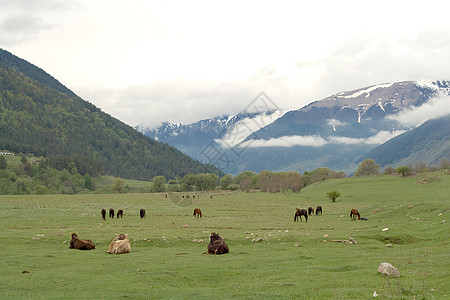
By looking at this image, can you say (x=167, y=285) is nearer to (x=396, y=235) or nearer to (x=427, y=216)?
(x=396, y=235)

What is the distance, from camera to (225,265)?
1891 centimetres

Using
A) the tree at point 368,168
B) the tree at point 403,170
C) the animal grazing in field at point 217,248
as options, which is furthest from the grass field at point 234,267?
the tree at point 368,168

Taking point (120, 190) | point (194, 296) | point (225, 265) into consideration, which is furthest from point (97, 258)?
point (120, 190)

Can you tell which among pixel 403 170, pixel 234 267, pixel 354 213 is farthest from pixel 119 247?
pixel 403 170

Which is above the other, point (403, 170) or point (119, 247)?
point (403, 170)

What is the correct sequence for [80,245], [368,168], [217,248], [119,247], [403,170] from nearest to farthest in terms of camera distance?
[217,248]
[119,247]
[80,245]
[403,170]
[368,168]

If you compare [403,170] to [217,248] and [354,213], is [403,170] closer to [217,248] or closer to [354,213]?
[354,213]

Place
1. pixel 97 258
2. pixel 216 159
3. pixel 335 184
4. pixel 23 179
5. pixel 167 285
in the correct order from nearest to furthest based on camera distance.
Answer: pixel 167 285
pixel 97 258
pixel 216 159
pixel 335 184
pixel 23 179

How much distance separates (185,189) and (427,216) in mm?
152029

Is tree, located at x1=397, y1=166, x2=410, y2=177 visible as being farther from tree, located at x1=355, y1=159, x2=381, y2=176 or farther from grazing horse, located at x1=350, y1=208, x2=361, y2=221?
grazing horse, located at x1=350, y1=208, x2=361, y2=221

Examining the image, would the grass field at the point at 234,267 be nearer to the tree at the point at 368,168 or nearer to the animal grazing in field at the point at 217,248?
the animal grazing in field at the point at 217,248

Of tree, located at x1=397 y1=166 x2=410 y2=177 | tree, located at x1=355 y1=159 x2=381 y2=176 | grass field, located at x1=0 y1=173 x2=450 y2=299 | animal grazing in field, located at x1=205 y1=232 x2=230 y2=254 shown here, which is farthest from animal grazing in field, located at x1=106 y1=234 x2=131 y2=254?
tree, located at x1=355 y1=159 x2=381 y2=176

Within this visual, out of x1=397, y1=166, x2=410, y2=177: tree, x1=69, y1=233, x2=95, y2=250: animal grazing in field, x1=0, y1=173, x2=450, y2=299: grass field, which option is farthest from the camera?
x1=397, y1=166, x2=410, y2=177: tree

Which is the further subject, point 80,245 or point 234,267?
point 80,245
